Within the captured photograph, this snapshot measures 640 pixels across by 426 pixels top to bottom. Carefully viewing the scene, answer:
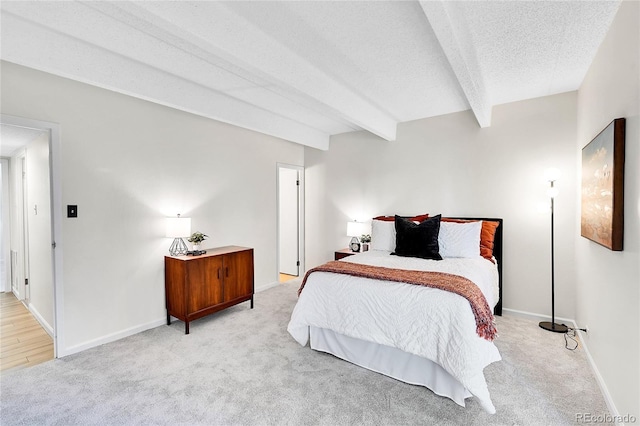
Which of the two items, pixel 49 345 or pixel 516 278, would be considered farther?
pixel 516 278

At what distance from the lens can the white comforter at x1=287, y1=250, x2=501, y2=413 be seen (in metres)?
1.91

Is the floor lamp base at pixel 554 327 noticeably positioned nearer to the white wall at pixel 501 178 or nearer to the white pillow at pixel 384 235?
the white wall at pixel 501 178

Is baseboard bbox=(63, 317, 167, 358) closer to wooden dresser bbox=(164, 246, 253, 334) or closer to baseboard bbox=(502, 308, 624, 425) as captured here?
wooden dresser bbox=(164, 246, 253, 334)

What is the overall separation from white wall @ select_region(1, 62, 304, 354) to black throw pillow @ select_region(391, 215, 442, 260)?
2.32 metres

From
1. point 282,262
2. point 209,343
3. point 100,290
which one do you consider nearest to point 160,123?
point 100,290

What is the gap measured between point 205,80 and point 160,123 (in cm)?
85

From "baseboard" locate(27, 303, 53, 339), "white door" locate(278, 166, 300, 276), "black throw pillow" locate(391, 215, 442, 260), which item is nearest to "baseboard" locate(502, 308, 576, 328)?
"black throw pillow" locate(391, 215, 442, 260)

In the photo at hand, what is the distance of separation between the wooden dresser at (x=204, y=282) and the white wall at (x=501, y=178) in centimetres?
212

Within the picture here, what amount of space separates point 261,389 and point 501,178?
11.3 feet

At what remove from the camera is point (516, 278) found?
3598 millimetres

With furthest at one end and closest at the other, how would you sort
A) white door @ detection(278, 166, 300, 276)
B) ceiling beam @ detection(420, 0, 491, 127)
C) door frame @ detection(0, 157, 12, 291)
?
1. white door @ detection(278, 166, 300, 276)
2. door frame @ detection(0, 157, 12, 291)
3. ceiling beam @ detection(420, 0, 491, 127)

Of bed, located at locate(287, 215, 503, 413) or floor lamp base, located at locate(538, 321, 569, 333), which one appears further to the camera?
floor lamp base, located at locate(538, 321, 569, 333)

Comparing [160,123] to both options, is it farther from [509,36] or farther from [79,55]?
[509,36]

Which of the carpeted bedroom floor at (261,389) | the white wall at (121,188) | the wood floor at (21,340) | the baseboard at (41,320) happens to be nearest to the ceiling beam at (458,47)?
the carpeted bedroom floor at (261,389)
